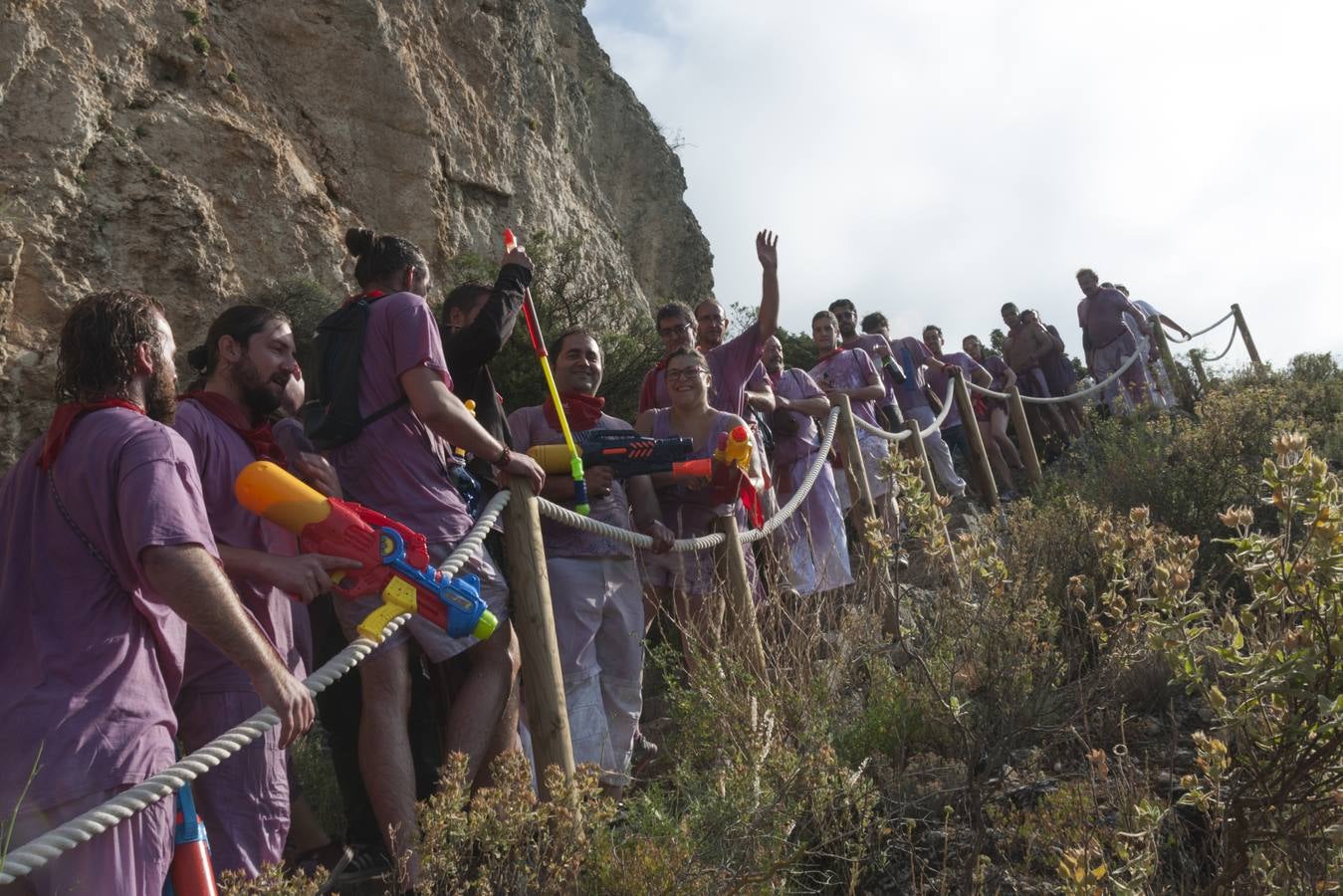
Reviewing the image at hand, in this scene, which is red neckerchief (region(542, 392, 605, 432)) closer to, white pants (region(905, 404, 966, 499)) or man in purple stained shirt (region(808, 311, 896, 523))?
man in purple stained shirt (region(808, 311, 896, 523))

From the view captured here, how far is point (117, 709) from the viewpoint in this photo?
92.4 inches

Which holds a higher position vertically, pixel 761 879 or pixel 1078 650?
pixel 1078 650

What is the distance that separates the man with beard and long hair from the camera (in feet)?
9.34

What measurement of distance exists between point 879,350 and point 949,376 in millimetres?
1795

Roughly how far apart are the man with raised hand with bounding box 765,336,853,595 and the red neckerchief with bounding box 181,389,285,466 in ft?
8.42

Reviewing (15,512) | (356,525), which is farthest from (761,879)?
(15,512)

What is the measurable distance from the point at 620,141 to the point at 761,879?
1566 centimetres

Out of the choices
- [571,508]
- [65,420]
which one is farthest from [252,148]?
[65,420]

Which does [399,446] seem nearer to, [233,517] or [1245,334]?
[233,517]

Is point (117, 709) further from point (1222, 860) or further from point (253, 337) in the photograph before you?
point (1222, 860)

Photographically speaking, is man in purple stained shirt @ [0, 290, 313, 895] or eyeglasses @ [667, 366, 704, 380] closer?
man in purple stained shirt @ [0, 290, 313, 895]

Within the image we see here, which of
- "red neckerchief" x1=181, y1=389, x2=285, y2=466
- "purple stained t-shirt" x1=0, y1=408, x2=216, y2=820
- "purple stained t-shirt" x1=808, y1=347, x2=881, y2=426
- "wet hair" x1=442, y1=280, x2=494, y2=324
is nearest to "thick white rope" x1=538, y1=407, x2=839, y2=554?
"red neckerchief" x1=181, y1=389, x2=285, y2=466

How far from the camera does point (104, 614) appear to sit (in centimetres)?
242

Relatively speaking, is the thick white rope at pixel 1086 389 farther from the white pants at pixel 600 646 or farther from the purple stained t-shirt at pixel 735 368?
the white pants at pixel 600 646
